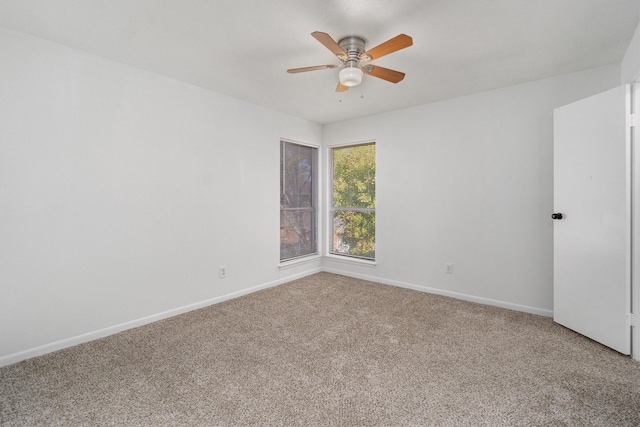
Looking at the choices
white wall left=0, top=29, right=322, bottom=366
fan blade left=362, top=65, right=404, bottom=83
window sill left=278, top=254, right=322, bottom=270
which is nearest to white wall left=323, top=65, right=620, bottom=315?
window sill left=278, top=254, right=322, bottom=270

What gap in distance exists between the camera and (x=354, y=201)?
472cm

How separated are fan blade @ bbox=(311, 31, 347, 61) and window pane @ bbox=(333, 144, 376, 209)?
2.35 m

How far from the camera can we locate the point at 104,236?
2641mm

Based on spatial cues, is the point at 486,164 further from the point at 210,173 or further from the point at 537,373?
the point at 210,173

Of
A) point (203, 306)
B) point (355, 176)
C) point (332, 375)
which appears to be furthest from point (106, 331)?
point (355, 176)

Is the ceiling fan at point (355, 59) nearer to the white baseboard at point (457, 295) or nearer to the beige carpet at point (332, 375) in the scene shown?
the beige carpet at point (332, 375)

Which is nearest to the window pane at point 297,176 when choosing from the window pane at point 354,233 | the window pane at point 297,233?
the window pane at point 297,233

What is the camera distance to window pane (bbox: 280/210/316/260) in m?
4.45

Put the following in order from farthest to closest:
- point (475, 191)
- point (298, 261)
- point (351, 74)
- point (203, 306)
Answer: point (298, 261)
point (475, 191)
point (203, 306)
point (351, 74)

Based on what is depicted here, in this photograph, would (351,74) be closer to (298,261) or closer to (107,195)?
(107,195)

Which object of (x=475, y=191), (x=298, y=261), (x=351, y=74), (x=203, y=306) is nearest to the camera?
(x=351, y=74)

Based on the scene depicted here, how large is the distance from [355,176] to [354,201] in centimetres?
39

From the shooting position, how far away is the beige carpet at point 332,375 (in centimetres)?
167

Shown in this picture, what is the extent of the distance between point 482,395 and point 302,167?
3633 millimetres
